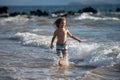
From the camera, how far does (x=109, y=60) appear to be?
29.4ft

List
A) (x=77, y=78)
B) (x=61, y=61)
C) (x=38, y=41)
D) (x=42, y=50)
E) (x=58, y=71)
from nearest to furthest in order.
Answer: (x=77, y=78), (x=58, y=71), (x=61, y=61), (x=42, y=50), (x=38, y=41)

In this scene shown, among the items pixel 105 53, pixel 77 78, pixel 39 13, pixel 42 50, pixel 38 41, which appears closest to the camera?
pixel 77 78

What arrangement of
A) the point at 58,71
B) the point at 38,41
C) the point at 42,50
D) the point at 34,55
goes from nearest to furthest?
the point at 58,71 < the point at 34,55 < the point at 42,50 < the point at 38,41

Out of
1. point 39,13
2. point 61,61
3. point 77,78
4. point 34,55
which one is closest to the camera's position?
point 77,78

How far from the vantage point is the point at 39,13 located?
53000 millimetres

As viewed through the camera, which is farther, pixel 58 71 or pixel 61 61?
pixel 61 61

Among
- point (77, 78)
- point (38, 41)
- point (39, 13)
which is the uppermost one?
point (77, 78)

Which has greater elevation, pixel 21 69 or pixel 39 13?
pixel 21 69

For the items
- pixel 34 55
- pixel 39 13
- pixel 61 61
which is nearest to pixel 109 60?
pixel 61 61

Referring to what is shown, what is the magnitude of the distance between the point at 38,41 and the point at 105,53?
4.81 meters

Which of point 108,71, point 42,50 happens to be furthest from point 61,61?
point 42,50

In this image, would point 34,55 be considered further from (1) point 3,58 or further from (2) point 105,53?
(2) point 105,53

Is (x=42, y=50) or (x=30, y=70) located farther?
(x=42, y=50)

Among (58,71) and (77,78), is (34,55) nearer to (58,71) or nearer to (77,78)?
(58,71)
